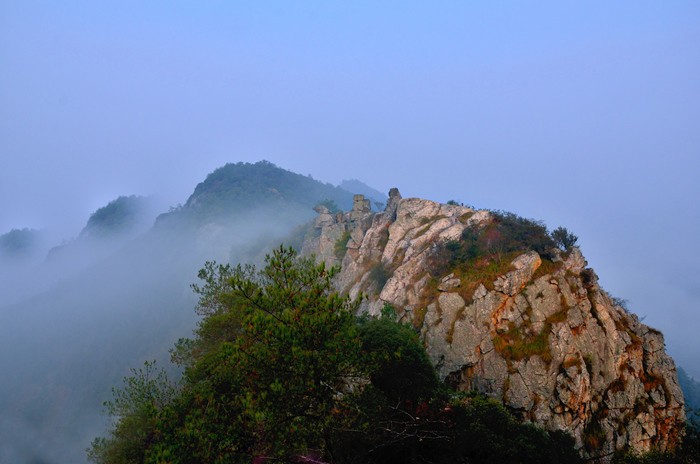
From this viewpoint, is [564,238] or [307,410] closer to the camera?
[307,410]

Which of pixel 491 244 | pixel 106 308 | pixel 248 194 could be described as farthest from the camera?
pixel 248 194

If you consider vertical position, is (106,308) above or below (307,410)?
above

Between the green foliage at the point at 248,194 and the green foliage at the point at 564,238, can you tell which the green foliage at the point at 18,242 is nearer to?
the green foliage at the point at 248,194

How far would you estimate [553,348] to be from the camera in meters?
30.9

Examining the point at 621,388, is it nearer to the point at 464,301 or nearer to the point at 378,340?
the point at 464,301

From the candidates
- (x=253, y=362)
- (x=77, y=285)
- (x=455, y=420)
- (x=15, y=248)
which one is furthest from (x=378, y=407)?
(x=15, y=248)

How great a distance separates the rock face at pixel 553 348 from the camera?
29.1 metres

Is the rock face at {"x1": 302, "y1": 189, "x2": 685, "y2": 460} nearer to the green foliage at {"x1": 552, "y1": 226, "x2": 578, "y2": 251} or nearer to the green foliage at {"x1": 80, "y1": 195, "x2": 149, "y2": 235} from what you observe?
the green foliage at {"x1": 552, "y1": 226, "x2": 578, "y2": 251}

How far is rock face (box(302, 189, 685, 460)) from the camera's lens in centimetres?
2909

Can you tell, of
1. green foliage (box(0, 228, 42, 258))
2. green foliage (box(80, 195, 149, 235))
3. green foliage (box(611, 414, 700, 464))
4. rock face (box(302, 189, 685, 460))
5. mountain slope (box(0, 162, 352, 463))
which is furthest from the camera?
green foliage (box(0, 228, 42, 258))

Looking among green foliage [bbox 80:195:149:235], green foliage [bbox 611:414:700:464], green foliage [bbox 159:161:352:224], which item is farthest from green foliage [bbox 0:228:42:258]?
green foliage [bbox 611:414:700:464]

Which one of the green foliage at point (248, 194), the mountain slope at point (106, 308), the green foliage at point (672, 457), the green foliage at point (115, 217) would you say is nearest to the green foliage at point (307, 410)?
the green foliage at point (672, 457)

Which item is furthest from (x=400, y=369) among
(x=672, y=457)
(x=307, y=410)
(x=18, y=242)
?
(x=18, y=242)

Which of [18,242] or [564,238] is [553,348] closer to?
[564,238]
